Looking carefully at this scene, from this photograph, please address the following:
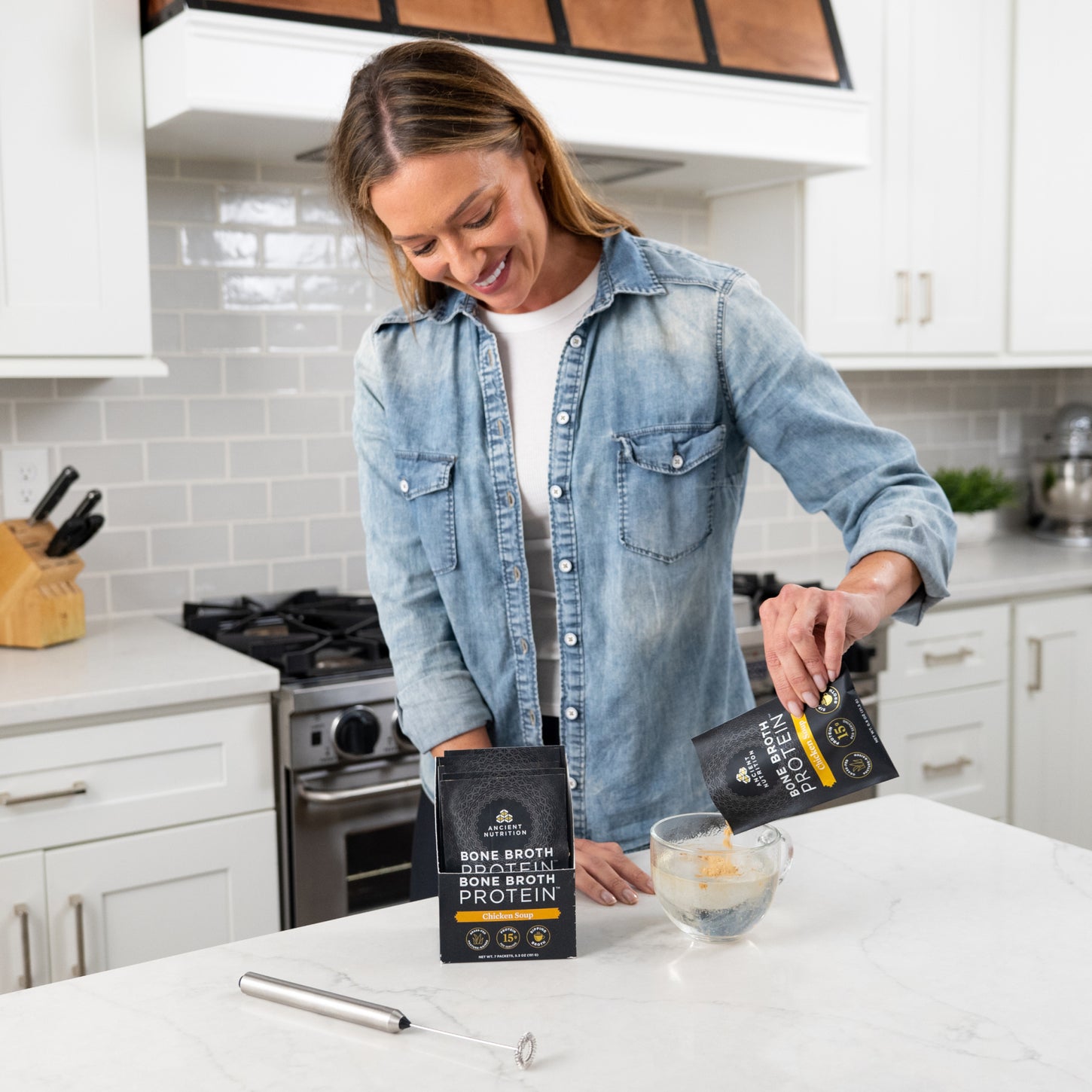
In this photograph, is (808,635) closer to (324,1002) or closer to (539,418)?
(324,1002)

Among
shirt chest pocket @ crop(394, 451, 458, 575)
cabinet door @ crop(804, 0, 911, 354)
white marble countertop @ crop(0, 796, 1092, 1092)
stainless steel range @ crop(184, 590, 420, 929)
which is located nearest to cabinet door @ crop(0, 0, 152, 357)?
stainless steel range @ crop(184, 590, 420, 929)

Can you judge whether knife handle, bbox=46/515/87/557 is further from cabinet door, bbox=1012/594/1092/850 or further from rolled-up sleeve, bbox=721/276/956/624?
cabinet door, bbox=1012/594/1092/850

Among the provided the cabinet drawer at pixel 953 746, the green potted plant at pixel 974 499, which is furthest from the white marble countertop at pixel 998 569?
the cabinet drawer at pixel 953 746

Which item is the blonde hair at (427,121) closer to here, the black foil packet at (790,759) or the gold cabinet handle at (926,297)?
the black foil packet at (790,759)

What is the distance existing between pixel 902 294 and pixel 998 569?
0.75 m

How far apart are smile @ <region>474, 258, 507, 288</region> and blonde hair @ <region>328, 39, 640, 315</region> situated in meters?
0.12

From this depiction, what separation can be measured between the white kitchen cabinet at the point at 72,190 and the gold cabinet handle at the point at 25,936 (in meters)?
0.90

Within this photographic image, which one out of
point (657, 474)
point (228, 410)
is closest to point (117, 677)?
point (228, 410)

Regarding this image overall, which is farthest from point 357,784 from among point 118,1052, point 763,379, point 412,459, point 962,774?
point 962,774

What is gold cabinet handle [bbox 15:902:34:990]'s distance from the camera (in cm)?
197

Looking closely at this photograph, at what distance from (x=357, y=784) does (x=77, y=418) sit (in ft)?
3.24

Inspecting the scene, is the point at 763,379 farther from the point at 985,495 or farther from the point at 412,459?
A: the point at 985,495

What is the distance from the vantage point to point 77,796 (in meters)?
2.02

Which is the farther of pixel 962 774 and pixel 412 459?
pixel 962 774
